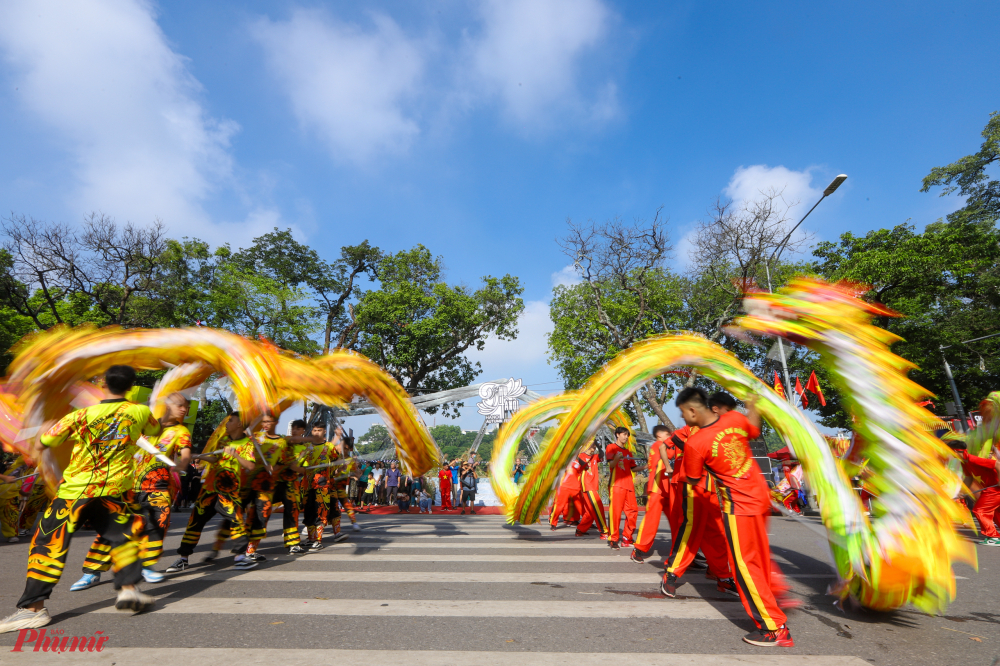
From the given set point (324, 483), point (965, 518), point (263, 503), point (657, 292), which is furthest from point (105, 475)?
point (657, 292)

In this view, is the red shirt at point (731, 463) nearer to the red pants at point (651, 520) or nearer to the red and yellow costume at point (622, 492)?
the red pants at point (651, 520)

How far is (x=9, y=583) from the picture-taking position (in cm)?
475

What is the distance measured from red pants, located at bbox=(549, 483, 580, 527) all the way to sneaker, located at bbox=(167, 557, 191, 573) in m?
5.43

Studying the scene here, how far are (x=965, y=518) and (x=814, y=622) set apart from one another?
112 centimetres

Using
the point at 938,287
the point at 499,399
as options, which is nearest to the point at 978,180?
the point at 938,287

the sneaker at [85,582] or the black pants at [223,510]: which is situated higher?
the black pants at [223,510]

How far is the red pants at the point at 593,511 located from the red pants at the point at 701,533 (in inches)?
135

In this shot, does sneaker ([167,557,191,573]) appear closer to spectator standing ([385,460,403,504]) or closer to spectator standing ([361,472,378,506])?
spectator standing ([385,460,403,504])

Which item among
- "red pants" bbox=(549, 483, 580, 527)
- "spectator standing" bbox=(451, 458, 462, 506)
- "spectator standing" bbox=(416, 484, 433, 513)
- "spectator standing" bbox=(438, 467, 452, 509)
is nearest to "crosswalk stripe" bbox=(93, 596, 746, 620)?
"red pants" bbox=(549, 483, 580, 527)

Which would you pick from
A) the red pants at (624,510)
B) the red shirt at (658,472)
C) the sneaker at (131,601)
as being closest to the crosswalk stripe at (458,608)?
the sneaker at (131,601)

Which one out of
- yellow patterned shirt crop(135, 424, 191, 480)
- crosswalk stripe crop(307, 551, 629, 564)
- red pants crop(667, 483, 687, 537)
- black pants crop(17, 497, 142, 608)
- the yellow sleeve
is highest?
yellow patterned shirt crop(135, 424, 191, 480)

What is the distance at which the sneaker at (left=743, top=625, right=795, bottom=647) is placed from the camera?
3.02m

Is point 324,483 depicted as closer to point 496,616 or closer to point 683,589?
point 496,616

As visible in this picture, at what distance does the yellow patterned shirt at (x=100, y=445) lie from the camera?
3.54 m
